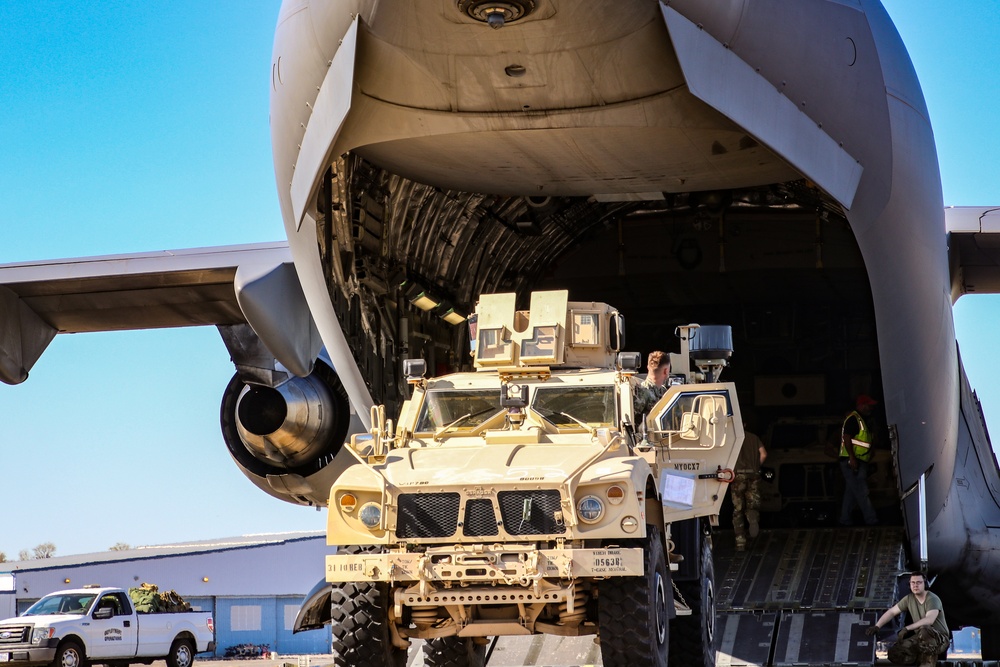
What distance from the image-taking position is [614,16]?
28.1 ft

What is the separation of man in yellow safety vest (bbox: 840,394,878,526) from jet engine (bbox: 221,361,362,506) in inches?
205

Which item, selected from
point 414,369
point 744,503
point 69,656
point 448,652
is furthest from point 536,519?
point 69,656

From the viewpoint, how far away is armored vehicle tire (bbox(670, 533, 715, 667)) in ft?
27.5

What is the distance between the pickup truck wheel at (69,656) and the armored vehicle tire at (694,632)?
34.2ft

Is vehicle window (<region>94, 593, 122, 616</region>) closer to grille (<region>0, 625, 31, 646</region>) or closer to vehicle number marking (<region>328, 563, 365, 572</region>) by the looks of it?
grille (<region>0, 625, 31, 646</region>)

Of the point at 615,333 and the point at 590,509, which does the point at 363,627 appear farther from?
the point at 615,333

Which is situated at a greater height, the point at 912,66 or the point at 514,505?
the point at 912,66

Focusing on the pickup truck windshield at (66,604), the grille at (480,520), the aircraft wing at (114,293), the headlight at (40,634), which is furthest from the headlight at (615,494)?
the pickup truck windshield at (66,604)

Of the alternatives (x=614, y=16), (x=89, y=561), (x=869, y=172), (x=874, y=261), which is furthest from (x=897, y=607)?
(x=89, y=561)

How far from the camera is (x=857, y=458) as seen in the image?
46.0 feet

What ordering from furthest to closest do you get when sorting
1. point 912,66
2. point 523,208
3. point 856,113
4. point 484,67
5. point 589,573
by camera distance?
→ point 523,208 < point 912,66 < point 856,113 < point 484,67 < point 589,573

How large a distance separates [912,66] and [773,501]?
6773mm

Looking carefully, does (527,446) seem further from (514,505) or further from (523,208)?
(523,208)

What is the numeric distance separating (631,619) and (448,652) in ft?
8.06
